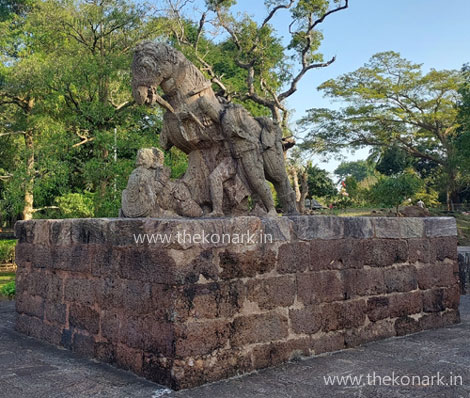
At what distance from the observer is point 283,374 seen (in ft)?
12.2

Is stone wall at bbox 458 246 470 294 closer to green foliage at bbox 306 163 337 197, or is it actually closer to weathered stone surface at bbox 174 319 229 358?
weathered stone surface at bbox 174 319 229 358

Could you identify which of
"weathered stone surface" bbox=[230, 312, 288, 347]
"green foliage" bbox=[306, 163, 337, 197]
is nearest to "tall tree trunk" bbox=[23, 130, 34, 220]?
"weathered stone surface" bbox=[230, 312, 288, 347]

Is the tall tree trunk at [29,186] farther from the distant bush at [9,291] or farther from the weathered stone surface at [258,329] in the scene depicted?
the weathered stone surface at [258,329]

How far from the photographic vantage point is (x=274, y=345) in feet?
13.1

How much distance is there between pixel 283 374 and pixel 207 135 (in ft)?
7.62

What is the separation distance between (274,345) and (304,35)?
737 inches

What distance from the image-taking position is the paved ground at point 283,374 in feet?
10.8

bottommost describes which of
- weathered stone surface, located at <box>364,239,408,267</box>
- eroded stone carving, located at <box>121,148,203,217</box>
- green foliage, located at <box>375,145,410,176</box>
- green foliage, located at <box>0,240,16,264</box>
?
green foliage, located at <box>0,240,16,264</box>

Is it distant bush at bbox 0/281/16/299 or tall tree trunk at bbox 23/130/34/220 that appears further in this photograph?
tall tree trunk at bbox 23/130/34/220

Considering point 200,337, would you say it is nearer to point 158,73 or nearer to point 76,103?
point 158,73

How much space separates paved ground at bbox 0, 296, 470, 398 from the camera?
3305 mm

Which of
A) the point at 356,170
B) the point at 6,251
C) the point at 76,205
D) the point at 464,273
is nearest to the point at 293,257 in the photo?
the point at 464,273

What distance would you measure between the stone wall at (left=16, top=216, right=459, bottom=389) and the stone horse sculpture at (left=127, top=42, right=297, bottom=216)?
81cm

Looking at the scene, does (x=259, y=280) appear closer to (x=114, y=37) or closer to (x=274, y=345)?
(x=274, y=345)
